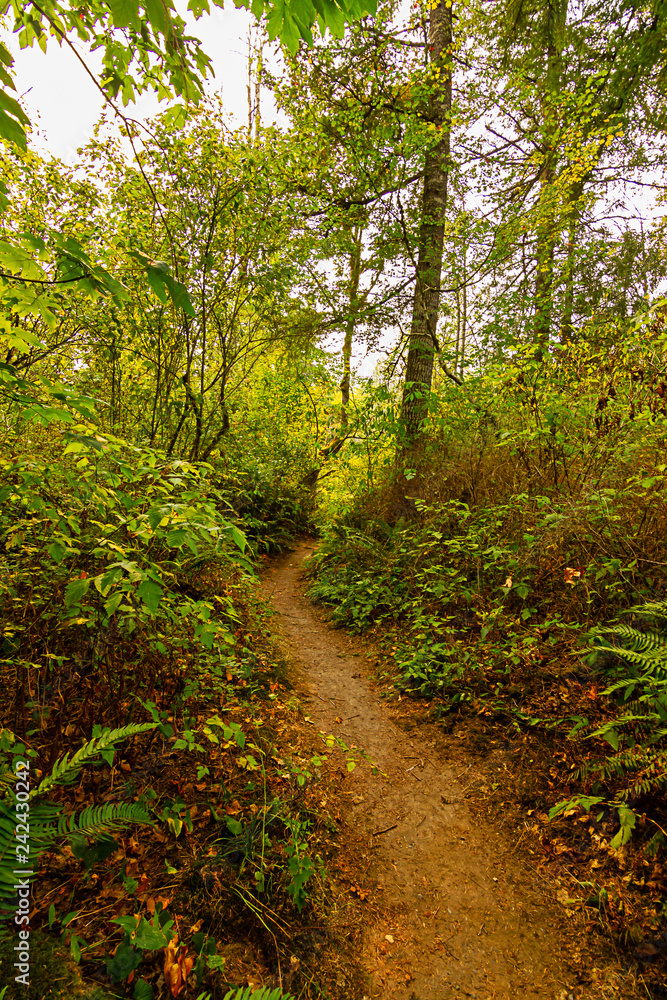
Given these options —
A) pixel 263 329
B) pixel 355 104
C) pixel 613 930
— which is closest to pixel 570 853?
pixel 613 930

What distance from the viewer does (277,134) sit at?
6242 millimetres

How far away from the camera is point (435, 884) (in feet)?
8.90

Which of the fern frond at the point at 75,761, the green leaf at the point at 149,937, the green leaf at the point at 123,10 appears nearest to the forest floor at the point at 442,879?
the green leaf at the point at 149,937

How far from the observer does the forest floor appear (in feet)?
7.18

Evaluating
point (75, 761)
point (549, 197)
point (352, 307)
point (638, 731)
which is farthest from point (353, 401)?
point (75, 761)

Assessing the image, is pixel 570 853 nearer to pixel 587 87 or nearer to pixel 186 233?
pixel 186 233

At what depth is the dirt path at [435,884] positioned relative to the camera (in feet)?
7.28

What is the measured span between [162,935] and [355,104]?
964 centimetres

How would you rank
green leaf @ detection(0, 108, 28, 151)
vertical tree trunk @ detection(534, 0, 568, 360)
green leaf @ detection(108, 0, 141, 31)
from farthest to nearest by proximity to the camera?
vertical tree trunk @ detection(534, 0, 568, 360) < green leaf @ detection(108, 0, 141, 31) < green leaf @ detection(0, 108, 28, 151)

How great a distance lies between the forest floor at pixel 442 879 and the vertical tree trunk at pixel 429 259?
4.73 metres

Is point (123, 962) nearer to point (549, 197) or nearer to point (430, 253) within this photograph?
point (430, 253)

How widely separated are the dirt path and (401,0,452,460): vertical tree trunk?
15.7 ft

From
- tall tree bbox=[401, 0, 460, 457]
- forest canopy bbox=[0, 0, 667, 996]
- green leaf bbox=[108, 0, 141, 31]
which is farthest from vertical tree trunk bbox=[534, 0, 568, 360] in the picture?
green leaf bbox=[108, 0, 141, 31]

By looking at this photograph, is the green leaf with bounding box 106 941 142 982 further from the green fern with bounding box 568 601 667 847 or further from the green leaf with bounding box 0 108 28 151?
the green leaf with bounding box 0 108 28 151
